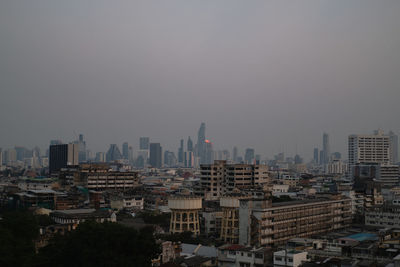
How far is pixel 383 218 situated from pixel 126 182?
140 ft

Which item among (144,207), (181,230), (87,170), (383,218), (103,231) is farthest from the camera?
(87,170)

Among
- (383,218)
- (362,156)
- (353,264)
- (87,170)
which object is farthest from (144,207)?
(362,156)

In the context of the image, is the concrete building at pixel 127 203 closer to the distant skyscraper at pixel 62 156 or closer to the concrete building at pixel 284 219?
the concrete building at pixel 284 219

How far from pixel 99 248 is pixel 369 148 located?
339 ft

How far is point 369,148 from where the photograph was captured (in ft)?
380

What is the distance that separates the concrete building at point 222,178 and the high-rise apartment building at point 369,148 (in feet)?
202

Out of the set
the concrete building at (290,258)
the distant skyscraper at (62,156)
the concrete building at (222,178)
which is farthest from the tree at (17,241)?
the distant skyscraper at (62,156)

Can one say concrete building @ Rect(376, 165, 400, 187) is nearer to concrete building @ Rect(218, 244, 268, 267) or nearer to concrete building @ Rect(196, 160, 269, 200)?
concrete building @ Rect(196, 160, 269, 200)

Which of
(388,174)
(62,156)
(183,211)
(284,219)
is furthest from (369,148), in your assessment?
(183,211)

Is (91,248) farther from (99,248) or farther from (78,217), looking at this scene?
(78,217)

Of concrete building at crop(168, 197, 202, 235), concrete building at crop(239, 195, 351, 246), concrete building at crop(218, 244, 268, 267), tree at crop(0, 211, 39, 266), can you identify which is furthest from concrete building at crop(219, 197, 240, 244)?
tree at crop(0, 211, 39, 266)

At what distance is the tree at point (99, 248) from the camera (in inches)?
889

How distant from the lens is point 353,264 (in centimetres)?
2439

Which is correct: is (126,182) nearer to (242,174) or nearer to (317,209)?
(242,174)
